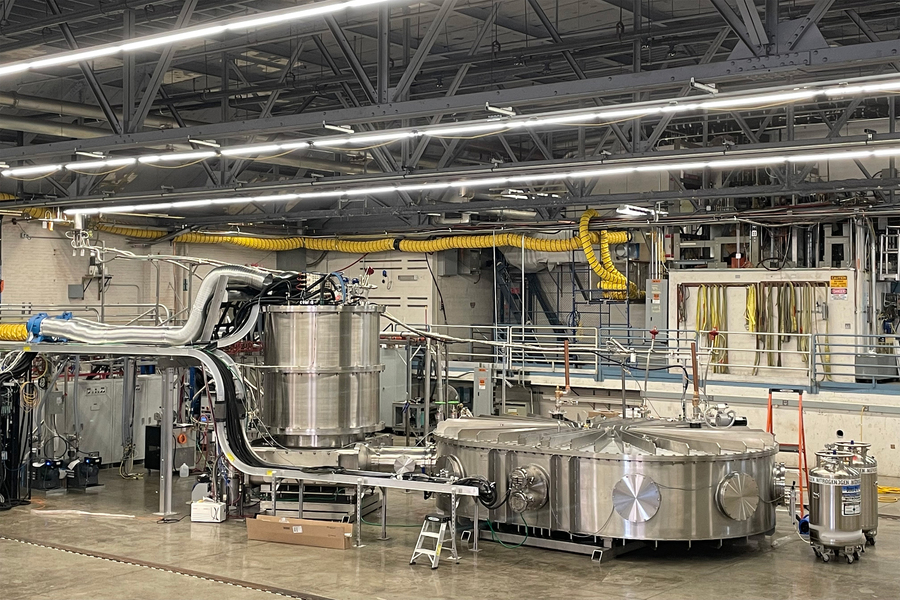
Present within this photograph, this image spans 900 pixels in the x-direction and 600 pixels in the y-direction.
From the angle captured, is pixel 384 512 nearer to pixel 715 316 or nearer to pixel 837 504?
pixel 837 504

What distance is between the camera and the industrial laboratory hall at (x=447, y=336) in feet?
28.6

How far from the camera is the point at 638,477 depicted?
8953 millimetres

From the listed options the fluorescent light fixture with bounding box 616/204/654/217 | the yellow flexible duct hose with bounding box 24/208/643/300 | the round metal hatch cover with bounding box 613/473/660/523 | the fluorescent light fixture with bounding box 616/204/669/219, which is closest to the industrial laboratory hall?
the round metal hatch cover with bounding box 613/473/660/523

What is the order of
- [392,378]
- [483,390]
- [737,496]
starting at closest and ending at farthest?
[737,496] → [483,390] → [392,378]

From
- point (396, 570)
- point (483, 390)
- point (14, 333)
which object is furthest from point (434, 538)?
point (483, 390)

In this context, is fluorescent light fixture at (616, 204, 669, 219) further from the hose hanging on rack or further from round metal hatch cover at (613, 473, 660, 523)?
round metal hatch cover at (613, 473, 660, 523)

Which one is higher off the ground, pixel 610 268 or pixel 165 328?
pixel 610 268

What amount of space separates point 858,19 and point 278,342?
729 cm

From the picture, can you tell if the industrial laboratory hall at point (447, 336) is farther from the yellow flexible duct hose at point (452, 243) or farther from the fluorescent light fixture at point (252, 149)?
the fluorescent light fixture at point (252, 149)

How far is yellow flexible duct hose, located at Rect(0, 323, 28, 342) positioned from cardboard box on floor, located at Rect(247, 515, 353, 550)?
5.26 m

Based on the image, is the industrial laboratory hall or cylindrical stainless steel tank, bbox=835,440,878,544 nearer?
the industrial laboratory hall

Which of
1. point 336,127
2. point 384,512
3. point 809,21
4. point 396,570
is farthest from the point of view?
point 384,512

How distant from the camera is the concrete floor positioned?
809cm

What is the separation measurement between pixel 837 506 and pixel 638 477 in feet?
5.90
